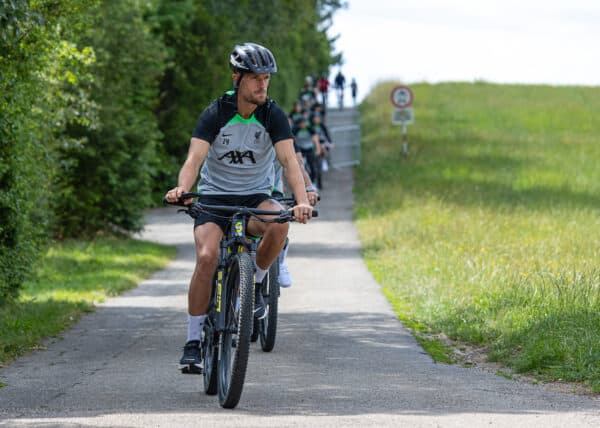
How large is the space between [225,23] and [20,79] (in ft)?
81.3

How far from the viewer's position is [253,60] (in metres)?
8.21

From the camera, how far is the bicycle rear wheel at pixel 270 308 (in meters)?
10.4

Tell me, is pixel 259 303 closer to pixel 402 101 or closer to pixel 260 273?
pixel 260 273

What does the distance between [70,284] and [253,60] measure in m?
9.72

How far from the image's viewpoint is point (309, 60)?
69.2m

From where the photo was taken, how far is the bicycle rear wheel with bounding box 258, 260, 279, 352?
10414 millimetres

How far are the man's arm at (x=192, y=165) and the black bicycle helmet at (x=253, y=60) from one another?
517 millimetres

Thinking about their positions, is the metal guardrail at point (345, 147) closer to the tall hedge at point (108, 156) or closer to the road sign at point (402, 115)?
the road sign at point (402, 115)

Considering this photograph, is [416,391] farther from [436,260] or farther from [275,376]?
[436,260]

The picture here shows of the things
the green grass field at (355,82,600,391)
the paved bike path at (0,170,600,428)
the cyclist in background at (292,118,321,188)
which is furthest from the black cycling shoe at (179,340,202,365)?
the cyclist in background at (292,118,321,188)

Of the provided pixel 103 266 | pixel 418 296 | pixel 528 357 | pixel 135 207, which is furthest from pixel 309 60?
pixel 528 357

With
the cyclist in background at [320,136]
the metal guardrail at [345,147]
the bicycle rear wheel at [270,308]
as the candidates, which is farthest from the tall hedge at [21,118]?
the metal guardrail at [345,147]

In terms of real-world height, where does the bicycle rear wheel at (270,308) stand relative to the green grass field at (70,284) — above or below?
above

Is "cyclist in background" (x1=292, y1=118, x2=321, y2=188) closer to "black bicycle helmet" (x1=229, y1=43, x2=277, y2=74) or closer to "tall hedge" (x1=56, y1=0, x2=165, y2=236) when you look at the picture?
"tall hedge" (x1=56, y1=0, x2=165, y2=236)
